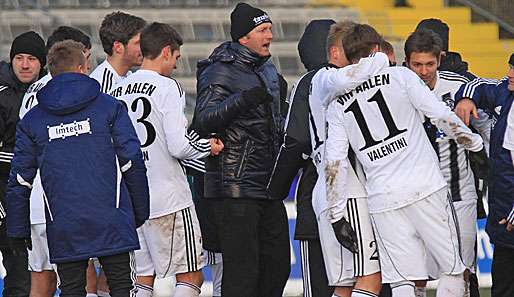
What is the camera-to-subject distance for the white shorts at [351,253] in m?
7.41

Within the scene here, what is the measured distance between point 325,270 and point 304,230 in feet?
0.93

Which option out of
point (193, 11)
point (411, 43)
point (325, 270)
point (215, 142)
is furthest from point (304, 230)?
point (193, 11)

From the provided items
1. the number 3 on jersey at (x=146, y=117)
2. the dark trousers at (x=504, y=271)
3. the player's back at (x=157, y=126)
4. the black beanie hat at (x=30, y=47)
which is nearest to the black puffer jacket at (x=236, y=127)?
the player's back at (x=157, y=126)

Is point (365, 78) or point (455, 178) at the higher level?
point (365, 78)

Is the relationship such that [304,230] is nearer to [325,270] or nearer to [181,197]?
[325,270]

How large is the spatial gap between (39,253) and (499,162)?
9.67 ft

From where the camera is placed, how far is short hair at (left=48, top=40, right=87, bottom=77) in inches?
286

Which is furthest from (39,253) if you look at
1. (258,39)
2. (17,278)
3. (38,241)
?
(258,39)

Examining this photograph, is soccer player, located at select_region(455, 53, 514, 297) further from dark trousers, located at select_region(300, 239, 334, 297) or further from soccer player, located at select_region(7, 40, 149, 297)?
soccer player, located at select_region(7, 40, 149, 297)

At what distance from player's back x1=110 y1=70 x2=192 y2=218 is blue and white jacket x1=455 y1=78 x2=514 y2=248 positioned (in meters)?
1.81

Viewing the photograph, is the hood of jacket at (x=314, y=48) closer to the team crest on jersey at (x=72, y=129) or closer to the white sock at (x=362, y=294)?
the white sock at (x=362, y=294)

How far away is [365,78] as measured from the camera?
718 cm

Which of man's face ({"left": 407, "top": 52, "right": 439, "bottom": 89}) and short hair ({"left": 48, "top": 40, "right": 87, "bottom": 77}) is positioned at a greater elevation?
short hair ({"left": 48, "top": 40, "right": 87, "bottom": 77})

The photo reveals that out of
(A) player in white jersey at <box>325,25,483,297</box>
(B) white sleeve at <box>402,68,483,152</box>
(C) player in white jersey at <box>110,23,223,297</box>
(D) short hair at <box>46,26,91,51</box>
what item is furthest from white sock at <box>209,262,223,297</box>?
(B) white sleeve at <box>402,68,483,152</box>
